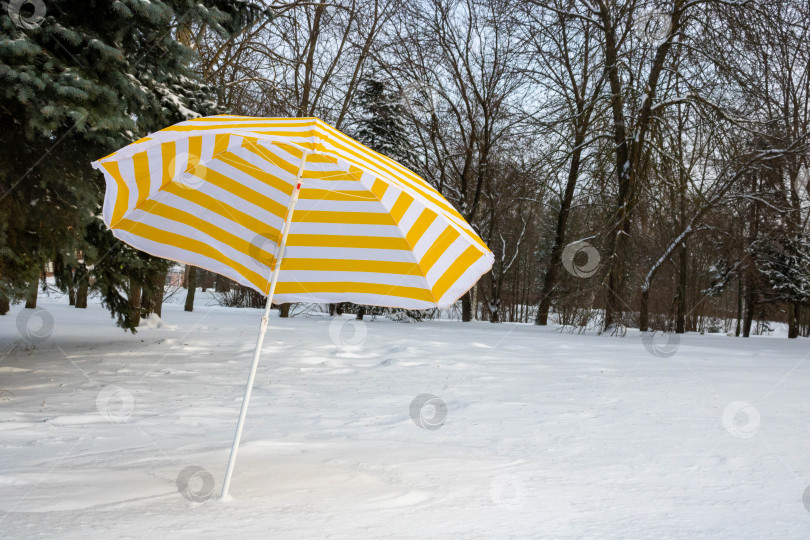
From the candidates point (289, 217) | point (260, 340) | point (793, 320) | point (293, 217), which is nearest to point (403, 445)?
point (260, 340)

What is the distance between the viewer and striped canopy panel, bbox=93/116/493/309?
123 inches

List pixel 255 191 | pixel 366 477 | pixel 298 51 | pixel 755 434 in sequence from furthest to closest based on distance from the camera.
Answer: pixel 298 51
pixel 755 434
pixel 255 191
pixel 366 477

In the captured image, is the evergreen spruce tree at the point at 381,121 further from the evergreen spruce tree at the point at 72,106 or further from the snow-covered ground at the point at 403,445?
the evergreen spruce tree at the point at 72,106

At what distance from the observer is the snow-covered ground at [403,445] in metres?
2.61

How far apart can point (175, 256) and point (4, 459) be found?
1.53 meters

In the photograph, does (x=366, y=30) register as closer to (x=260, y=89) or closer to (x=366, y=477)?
(x=260, y=89)

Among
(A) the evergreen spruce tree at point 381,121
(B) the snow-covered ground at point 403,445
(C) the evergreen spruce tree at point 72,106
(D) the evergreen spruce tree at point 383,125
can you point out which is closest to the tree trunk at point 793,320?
(D) the evergreen spruce tree at point 383,125

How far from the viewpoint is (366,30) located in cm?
1672

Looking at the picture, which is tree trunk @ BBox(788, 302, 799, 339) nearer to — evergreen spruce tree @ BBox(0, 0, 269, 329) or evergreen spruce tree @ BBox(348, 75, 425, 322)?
evergreen spruce tree @ BBox(348, 75, 425, 322)

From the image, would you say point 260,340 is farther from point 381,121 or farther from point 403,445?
point 381,121

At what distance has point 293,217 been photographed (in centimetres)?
357

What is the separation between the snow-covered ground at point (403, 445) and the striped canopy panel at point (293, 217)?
1.06m

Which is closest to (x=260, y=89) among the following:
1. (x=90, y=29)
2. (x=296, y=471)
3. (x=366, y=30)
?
(x=366, y=30)

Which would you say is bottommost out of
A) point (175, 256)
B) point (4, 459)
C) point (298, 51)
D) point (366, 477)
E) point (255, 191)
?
point (4, 459)
